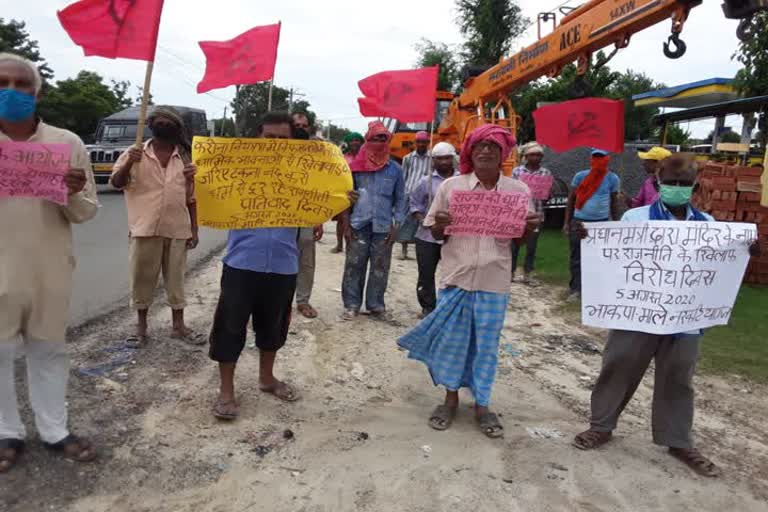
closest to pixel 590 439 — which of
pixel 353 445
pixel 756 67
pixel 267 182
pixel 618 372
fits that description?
pixel 618 372

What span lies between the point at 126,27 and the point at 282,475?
8.01 ft

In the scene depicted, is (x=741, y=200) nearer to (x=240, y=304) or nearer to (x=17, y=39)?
(x=240, y=304)

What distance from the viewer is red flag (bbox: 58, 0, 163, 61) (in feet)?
9.61

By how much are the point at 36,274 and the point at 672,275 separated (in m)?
3.15

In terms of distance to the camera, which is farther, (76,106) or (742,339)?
(76,106)

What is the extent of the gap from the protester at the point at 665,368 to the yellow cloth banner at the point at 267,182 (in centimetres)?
151

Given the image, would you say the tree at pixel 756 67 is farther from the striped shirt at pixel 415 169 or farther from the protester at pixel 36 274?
the protester at pixel 36 274

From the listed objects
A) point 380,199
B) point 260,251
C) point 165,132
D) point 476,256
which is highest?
point 165,132

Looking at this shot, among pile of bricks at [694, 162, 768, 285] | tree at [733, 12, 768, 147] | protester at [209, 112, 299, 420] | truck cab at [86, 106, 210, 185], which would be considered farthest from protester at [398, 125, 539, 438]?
truck cab at [86, 106, 210, 185]

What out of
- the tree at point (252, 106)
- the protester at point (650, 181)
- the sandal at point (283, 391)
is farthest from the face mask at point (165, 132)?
the protester at point (650, 181)

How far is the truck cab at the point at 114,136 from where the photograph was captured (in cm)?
1549

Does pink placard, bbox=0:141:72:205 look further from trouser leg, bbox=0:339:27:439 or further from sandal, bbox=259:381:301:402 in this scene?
sandal, bbox=259:381:301:402

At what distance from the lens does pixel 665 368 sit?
314cm

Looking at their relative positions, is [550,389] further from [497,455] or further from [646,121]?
[646,121]
